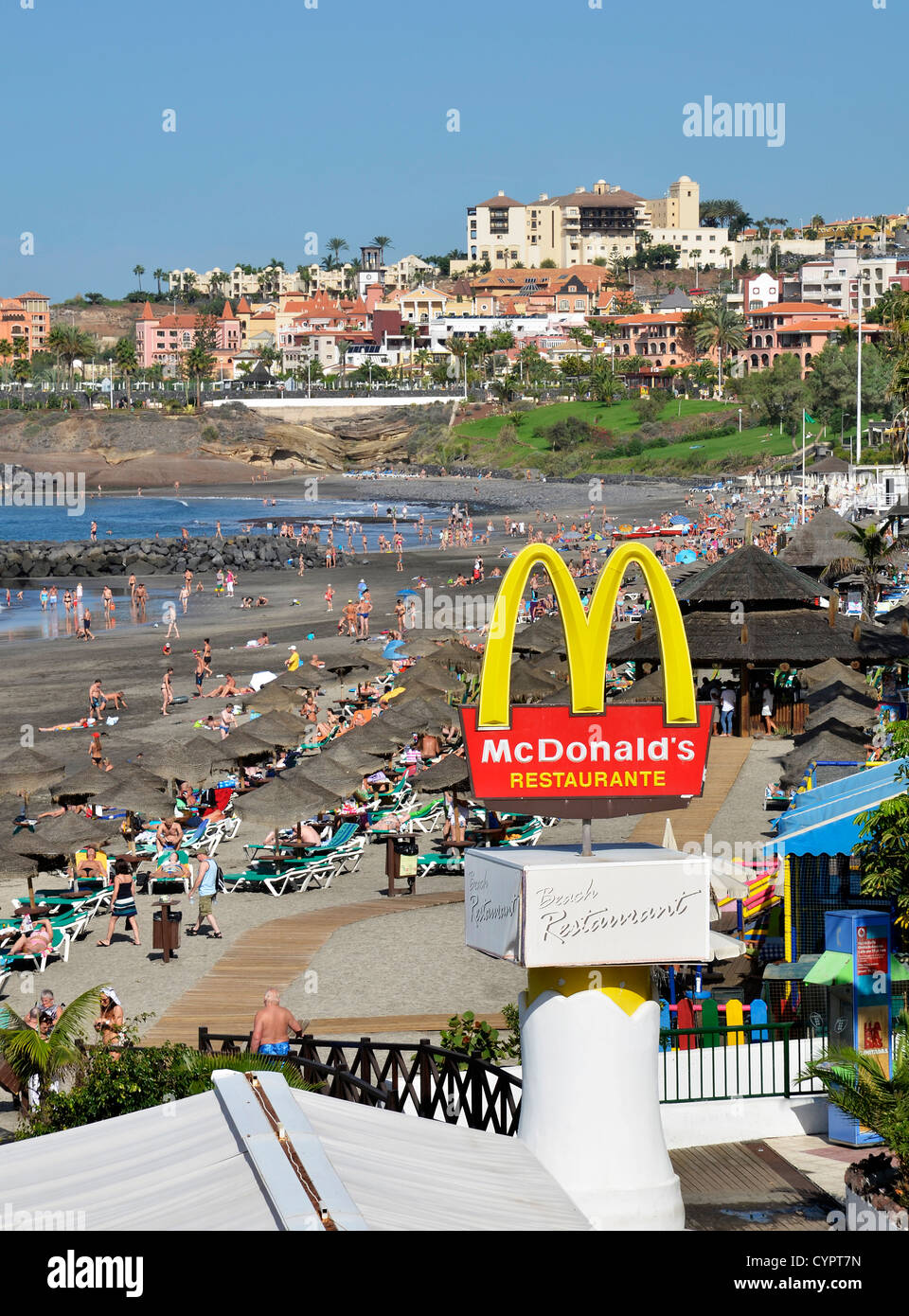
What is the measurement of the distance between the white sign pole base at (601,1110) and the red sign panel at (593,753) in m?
1.15

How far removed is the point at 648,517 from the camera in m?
87.5

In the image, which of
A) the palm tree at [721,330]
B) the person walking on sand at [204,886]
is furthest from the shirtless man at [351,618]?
the palm tree at [721,330]

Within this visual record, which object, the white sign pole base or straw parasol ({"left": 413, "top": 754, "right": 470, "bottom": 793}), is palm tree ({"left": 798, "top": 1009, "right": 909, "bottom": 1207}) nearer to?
the white sign pole base

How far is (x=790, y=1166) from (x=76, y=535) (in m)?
86.7


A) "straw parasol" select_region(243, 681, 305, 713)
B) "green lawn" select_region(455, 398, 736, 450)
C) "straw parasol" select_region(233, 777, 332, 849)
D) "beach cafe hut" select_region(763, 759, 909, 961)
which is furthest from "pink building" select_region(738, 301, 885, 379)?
"beach cafe hut" select_region(763, 759, 909, 961)

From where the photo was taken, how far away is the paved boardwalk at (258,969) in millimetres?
14898

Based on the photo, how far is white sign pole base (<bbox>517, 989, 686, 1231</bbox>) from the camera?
27.8 feet

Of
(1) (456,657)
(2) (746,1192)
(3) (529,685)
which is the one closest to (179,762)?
(3) (529,685)

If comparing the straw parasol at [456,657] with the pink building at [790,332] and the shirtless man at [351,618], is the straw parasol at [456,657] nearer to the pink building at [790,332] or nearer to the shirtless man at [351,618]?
the shirtless man at [351,618]

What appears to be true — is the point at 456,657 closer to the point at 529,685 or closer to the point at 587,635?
the point at 529,685

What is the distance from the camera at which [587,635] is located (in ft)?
28.5

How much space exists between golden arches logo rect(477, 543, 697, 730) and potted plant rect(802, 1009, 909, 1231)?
92.6 inches

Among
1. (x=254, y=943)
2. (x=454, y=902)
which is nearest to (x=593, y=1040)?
(x=254, y=943)
